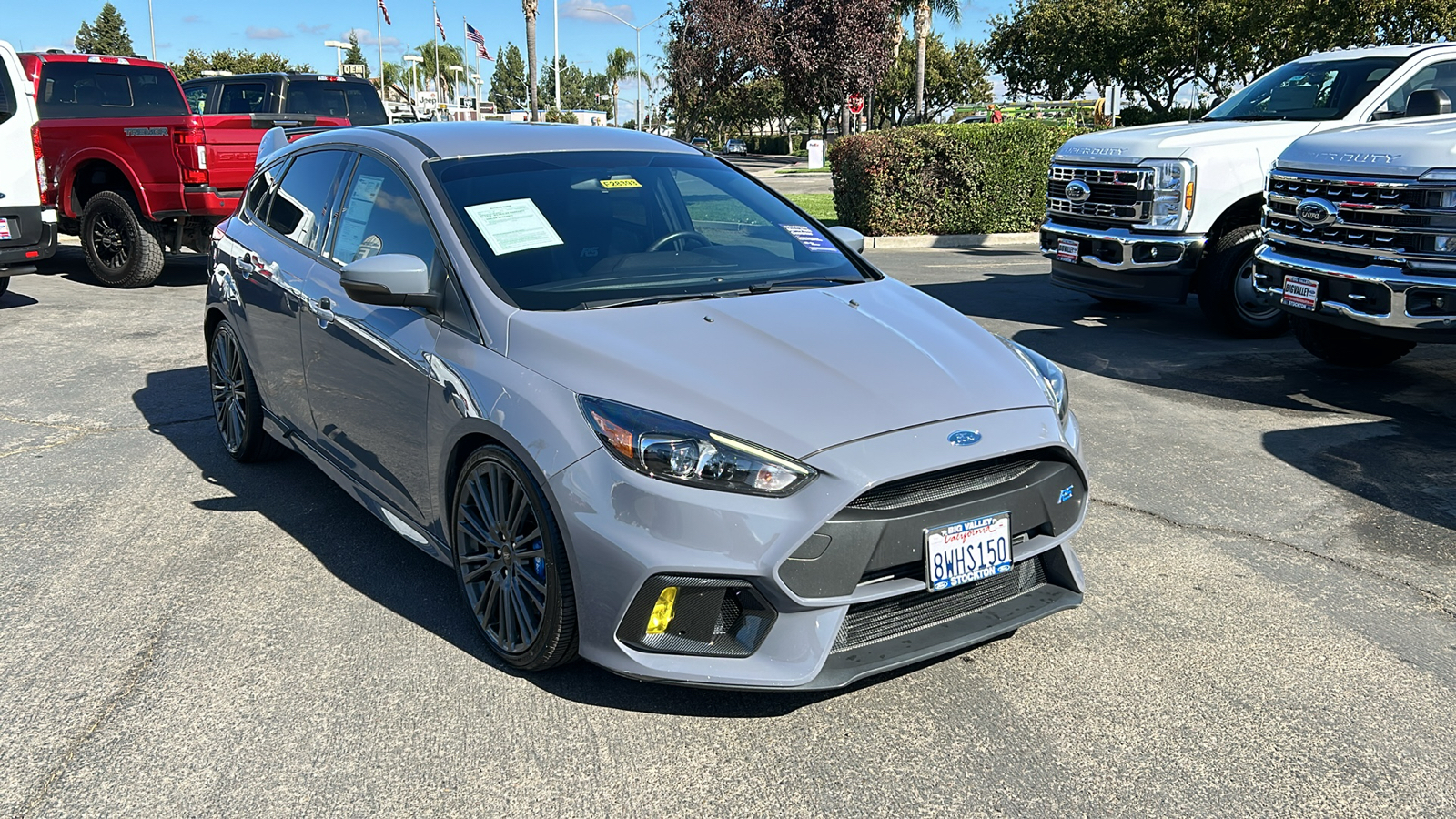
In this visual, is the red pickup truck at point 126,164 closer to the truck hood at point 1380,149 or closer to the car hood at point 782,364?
the car hood at point 782,364

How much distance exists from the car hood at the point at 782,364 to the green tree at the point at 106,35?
102129 millimetres

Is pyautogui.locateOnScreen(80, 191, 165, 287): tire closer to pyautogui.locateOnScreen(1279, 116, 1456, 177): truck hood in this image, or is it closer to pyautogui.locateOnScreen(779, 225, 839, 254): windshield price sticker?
pyautogui.locateOnScreen(779, 225, 839, 254): windshield price sticker

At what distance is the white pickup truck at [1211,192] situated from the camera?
342 inches

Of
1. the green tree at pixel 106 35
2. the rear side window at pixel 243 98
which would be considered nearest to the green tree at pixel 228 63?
the green tree at pixel 106 35

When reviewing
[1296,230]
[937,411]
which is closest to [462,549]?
[937,411]

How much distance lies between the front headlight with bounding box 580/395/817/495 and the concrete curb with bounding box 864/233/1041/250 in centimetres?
1279

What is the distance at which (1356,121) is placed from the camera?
344 inches

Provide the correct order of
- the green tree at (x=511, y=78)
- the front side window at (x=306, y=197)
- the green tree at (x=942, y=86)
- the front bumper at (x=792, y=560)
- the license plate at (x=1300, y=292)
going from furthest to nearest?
the green tree at (x=511, y=78) < the green tree at (x=942, y=86) < the license plate at (x=1300, y=292) < the front side window at (x=306, y=197) < the front bumper at (x=792, y=560)

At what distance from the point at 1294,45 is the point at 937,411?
4244 centimetres

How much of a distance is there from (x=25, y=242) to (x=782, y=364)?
9.24m

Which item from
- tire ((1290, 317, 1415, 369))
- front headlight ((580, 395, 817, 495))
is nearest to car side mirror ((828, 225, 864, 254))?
front headlight ((580, 395, 817, 495))

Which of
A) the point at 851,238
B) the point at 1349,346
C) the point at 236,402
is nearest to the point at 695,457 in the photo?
the point at 851,238

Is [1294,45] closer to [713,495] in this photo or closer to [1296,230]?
[1296,230]

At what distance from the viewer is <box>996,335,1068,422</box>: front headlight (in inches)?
139
